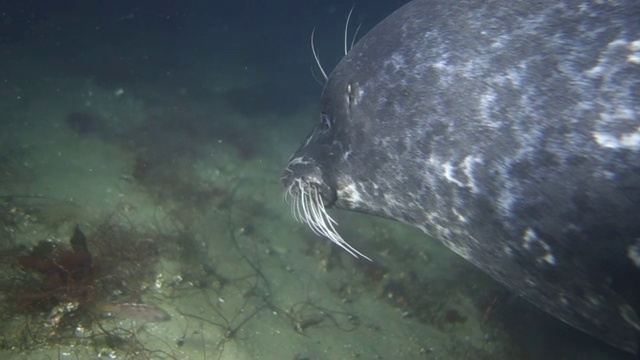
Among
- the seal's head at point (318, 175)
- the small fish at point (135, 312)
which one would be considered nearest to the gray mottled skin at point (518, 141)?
the seal's head at point (318, 175)

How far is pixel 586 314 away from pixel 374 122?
5.43 ft

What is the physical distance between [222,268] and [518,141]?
3256 millimetres

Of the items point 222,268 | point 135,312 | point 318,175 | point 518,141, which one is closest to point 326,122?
point 318,175

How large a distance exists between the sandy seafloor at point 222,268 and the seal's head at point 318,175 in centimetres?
127

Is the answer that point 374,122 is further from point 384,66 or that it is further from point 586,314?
point 586,314

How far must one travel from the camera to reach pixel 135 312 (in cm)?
362

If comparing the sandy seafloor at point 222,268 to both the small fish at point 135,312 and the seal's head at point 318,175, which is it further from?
the seal's head at point 318,175

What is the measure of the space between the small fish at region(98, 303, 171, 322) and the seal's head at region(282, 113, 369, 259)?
5.10 feet

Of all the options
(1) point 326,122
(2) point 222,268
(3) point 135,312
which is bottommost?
(2) point 222,268

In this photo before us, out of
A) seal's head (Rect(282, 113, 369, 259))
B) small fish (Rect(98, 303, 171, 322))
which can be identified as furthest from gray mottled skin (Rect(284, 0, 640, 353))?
small fish (Rect(98, 303, 171, 322))

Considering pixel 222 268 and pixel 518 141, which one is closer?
pixel 518 141

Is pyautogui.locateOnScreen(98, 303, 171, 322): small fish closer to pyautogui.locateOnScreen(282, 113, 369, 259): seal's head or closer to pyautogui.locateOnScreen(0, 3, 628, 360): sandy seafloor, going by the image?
pyautogui.locateOnScreen(0, 3, 628, 360): sandy seafloor

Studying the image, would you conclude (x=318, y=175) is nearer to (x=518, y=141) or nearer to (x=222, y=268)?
(x=518, y=141)

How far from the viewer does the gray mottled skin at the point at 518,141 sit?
6.48ft
